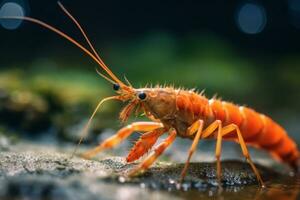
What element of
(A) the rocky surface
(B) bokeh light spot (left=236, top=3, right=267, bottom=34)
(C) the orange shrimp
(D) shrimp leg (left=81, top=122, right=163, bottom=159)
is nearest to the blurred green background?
(B) bokeh light spot (left=236, top=3, right=267, bottom=34)

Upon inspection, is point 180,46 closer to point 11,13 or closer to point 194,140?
point 11,13

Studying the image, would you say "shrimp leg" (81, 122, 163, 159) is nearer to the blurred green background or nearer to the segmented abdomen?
the segmented abdomen

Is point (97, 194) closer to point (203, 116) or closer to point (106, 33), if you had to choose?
point (203, 116)

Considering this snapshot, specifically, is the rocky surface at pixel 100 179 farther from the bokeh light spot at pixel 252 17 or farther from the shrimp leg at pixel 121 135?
the bokeh light spot at pixel 252 17

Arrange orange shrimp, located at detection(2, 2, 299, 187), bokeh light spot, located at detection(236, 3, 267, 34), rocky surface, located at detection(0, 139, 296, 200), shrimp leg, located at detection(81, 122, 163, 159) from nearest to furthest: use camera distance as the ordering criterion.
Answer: rocky surface, located at detection(0, 139, 296, 200), shrimp leg, located at detection(81, 122, 163, 159), orange shrimp, located at detection(2, 2, 299, 187), bokeh light spot, located at detection(236, 3, 267, 34)

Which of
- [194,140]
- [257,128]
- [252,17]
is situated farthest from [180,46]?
[194,140]

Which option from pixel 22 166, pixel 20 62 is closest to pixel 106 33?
pixel 20 62
